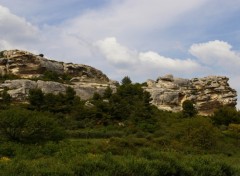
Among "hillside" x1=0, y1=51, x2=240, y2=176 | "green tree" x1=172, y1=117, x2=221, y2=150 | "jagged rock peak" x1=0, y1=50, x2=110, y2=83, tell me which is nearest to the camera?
"hillside" x1=0, y1=51, x2=240, y2=176

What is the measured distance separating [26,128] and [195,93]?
190 ft

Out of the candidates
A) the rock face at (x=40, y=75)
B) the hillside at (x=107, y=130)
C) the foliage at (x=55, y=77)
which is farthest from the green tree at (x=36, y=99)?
the foliage at (x=55, y=77)

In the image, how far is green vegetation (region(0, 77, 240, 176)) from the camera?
1831cm

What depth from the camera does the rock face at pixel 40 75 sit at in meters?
70.6

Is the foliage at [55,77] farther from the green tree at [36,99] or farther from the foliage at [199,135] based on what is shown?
the foliage at [199,135]

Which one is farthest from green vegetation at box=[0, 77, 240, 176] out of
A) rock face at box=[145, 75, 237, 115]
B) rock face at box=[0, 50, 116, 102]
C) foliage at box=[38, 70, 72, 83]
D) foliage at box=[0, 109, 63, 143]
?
foliage at box=[38, 70, 72, 83]

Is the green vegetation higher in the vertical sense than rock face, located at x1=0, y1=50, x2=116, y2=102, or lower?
lower

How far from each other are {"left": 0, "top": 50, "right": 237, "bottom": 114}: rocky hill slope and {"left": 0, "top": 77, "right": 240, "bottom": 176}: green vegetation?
14.4 meters

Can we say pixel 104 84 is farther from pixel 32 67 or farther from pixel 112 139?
pixel 112 139

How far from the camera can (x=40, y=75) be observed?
84.4 metres

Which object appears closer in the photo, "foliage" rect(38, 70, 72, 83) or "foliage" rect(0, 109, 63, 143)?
"foliage" rect(0, 109, 63, 143)

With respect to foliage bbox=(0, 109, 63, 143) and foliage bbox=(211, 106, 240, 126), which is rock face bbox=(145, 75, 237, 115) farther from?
foliage bbox=(0, 109, 63, 143)

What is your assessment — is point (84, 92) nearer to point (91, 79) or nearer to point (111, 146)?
point (91, 79)

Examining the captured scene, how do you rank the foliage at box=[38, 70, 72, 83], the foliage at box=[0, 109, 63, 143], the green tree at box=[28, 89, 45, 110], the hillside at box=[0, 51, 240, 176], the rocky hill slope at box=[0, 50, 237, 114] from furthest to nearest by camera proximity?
the rocky hill slope at box=[0, 50, 237, 114], the foliage at box=[38, 70, 72, 83], the green tree at box=[28, 89, 45, 110], the foliage at box=[0, 109, 63, 143], the hillside at box=[0, 51, 240, 176]
